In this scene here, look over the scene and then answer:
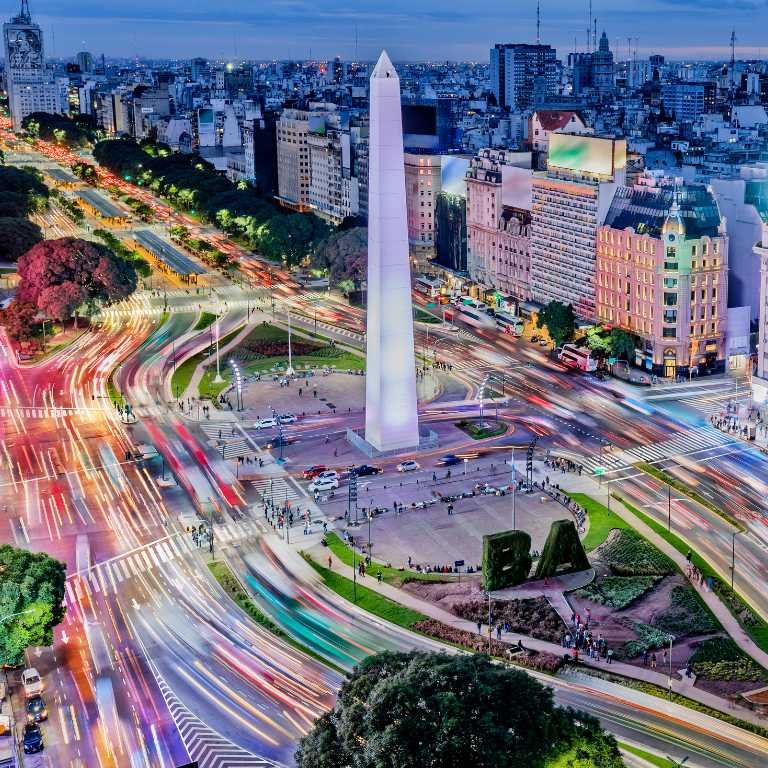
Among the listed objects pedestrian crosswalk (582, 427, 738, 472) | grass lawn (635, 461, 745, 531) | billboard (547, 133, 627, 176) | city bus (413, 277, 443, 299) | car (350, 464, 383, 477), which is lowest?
grass lawn (635, 461, 745, 531)

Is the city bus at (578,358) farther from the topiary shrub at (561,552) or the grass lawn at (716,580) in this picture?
the topiary shrub at (561,552)

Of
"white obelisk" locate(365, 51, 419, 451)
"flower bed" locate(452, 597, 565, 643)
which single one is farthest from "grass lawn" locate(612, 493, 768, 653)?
"white obelisk" locate(365, 51, 419, 451)

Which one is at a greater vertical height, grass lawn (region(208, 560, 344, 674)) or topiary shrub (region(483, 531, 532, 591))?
topiary shrub (region(483, 531, 532, 591))

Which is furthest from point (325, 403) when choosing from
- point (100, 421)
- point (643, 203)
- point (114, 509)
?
point (643, 203)

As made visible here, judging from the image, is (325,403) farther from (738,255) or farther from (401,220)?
(738,255)

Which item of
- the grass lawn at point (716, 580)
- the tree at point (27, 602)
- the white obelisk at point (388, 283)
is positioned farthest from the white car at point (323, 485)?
the tree at point (27, 602)

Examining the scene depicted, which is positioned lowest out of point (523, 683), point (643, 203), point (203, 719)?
point (203, 719)

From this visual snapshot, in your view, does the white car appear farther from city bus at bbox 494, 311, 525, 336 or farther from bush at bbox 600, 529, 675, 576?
city bus at bbox 494, 311, 525, 336
